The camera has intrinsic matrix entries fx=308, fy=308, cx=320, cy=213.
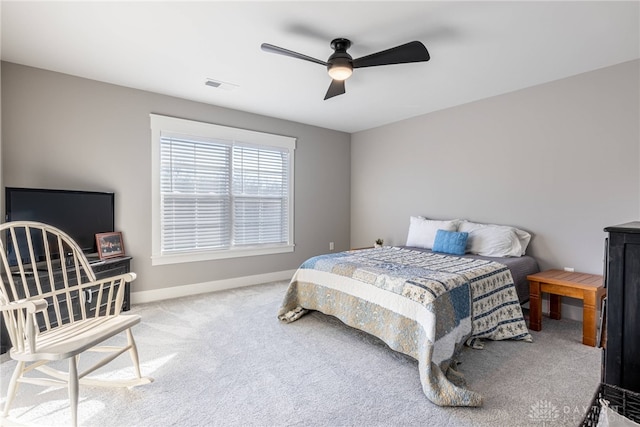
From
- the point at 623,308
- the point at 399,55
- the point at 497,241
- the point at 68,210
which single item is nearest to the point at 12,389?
the point at 68,210

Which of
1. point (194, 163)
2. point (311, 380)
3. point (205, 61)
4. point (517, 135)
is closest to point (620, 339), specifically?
point (311, 380)

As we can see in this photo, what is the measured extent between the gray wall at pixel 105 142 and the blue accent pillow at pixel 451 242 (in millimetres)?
2275

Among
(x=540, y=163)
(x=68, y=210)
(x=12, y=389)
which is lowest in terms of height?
(x=12, y=389)

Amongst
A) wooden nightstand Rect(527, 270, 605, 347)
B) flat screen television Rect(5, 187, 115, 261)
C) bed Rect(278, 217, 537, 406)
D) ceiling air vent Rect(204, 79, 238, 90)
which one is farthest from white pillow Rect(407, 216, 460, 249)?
flat screen television Rect(5, 187, 115, 261)

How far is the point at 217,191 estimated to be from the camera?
4.12m

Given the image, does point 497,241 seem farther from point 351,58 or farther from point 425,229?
point 351,58

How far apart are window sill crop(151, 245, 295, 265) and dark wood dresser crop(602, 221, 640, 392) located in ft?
12.6

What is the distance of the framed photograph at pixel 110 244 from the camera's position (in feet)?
10.3

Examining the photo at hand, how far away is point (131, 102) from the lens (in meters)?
3.51

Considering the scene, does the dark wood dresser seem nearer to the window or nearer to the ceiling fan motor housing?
the ceiling fan motor housing

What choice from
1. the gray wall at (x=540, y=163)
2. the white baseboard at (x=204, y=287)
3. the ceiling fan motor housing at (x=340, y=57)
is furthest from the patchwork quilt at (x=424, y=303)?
the ceiling fan motor housing at (x=340, y=57)

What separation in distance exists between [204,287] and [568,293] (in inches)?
155

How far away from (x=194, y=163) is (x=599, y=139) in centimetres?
443

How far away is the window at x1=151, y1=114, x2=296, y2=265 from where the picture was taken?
3742 millimetres
